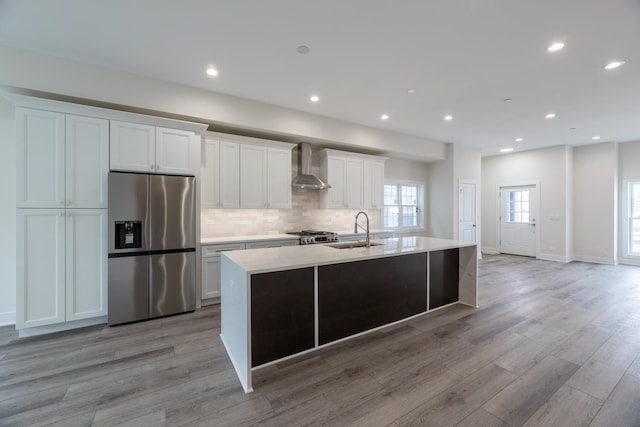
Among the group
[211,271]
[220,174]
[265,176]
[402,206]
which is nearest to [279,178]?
[265,176]

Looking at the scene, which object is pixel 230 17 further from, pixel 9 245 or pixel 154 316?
pixel 9 245

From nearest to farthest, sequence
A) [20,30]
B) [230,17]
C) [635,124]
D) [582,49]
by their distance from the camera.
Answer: [230,17], [20,30], [582,49], [635,124]

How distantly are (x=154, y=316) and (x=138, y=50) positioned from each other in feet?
9.88

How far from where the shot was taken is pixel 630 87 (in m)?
3.61

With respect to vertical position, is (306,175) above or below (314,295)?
above

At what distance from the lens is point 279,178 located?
15.4 feet

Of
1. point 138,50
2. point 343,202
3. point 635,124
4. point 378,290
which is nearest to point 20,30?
point 138,50

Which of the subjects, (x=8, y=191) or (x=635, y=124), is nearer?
(x=8, y=191)

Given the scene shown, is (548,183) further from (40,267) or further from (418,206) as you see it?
(40,267)

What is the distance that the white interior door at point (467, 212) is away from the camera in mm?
6875

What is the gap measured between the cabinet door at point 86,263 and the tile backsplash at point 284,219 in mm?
1418

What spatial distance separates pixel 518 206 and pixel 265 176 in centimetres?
740

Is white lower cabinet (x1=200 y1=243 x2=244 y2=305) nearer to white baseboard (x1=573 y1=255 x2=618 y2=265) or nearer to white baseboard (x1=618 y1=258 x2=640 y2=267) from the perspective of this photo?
white baseboard (x1=573 y1=255 x2=618 y2=265)

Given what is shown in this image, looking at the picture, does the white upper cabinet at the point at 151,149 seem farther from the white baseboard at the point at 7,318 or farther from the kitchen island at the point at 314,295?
the white baseboard at the point at 7,318
